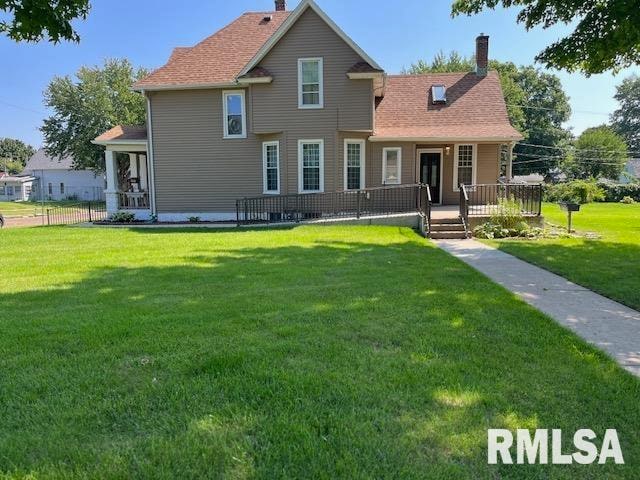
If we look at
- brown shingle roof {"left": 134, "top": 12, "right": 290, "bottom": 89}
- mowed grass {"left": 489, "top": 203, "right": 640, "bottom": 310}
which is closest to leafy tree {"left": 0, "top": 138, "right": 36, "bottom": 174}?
brown shingle roof {"left": 134, "top": 12, "right": 290, "bottom": 89}

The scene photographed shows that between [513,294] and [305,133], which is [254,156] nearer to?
[305,133]

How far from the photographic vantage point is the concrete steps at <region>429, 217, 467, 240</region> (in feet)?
44.4

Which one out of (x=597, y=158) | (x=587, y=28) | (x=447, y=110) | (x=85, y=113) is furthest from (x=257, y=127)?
(x=597, y=158)

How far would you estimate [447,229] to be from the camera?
13.9 m

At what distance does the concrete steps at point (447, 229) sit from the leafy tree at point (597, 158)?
138ft

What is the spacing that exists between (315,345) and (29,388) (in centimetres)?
222

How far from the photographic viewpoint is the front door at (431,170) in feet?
61.8

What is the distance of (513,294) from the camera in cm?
647

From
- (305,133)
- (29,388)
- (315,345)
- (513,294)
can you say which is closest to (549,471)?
(315,345)

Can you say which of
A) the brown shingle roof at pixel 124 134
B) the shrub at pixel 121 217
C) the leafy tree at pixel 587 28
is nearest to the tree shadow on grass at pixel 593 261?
the leafy tree at pixel 587 28

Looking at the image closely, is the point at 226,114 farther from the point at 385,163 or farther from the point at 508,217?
the point at 508,217

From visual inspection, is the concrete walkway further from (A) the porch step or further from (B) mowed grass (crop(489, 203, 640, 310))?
(A) the porch step

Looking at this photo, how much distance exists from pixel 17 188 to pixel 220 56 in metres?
54.2

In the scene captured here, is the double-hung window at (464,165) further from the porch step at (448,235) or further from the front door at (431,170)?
the porch step at (448,235)
